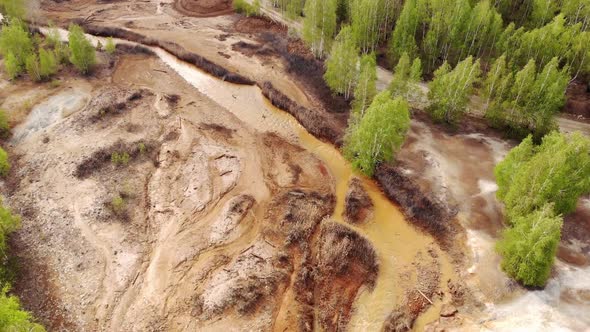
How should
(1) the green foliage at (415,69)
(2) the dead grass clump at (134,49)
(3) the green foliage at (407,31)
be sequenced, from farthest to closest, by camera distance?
(2) the dead grass clump at (134,49) < (3) the green foliage at (407,31) < (1) the green foliage at (415,69)

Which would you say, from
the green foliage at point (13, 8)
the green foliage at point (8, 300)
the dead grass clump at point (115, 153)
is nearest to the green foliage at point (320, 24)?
the dead grass clump at point (115, 153)

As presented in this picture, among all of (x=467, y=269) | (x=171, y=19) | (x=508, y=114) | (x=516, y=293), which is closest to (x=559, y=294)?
(x=516, y=293)

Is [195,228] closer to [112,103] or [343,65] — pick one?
[112,103]

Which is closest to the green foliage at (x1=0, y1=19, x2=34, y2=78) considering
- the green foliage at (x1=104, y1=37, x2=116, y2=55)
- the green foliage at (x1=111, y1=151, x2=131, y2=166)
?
the green foliage at (x1=104, y1=37, x2=116, y2=55)

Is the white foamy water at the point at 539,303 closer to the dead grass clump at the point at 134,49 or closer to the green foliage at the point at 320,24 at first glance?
the green foliage at the point at 320,24

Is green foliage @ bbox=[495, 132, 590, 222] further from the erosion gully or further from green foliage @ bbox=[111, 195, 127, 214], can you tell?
green foliage @ bbox=[111, 195, 127, 214]

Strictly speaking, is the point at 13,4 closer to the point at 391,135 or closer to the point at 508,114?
the point at 391,135

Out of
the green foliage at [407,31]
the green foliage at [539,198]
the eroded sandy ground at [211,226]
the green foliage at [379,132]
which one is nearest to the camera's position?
the green foliage at [539,198]
